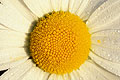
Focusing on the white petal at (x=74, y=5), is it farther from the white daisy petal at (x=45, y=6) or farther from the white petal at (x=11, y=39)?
the white petal at (x=11, y=39)

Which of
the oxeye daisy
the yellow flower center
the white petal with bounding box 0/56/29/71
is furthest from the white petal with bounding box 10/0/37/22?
the white petal with bounding box 0/56/29/71

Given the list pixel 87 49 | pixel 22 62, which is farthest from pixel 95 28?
pixel 22 62

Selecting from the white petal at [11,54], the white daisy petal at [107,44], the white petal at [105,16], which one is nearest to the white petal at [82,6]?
the white petal at [105,16]

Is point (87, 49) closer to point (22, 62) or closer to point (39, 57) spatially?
point (39, 57)

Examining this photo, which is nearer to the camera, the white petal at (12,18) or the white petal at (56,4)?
the white petal at (12,18)

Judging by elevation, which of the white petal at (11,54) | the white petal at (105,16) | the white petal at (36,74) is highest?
the white petal at (105,16)
